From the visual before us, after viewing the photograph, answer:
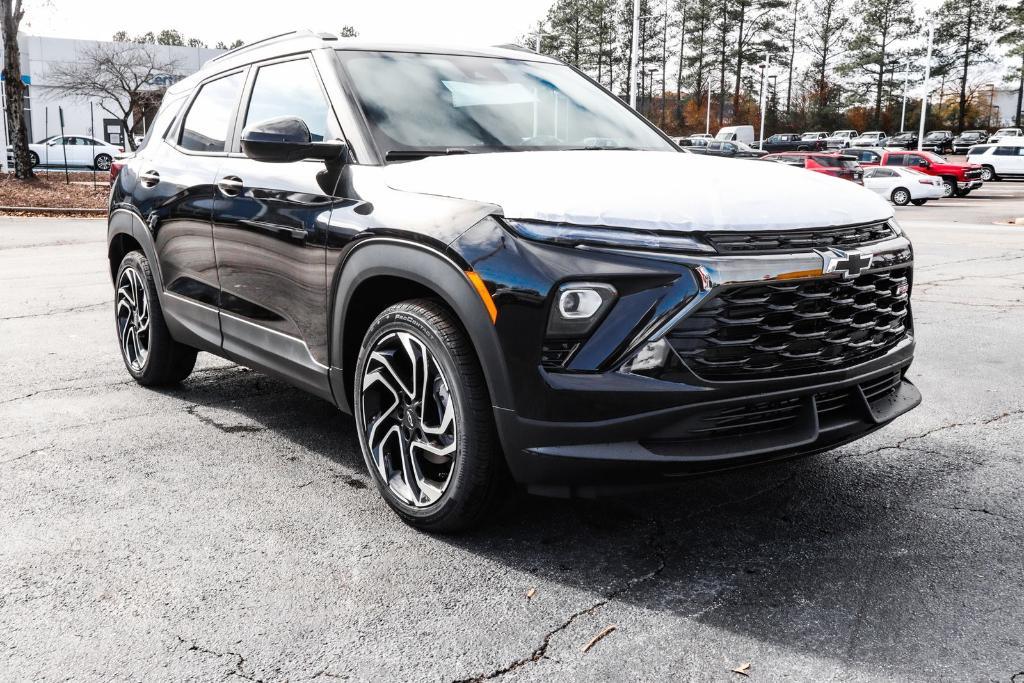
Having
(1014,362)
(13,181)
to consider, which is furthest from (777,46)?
(1014,362)

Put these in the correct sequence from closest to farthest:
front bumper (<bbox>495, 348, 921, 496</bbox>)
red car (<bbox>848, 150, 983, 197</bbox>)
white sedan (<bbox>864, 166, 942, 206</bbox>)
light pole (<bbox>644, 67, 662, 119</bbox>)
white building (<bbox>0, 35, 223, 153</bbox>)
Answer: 1. front bumper (<bbox>495, 348, 921, 496</bbox>)
2. white sedan (<bbox>864, 166, 942, 206</bbox>)
3. red car (<bbox>848, 150, 983, 197</bbox>)
4. white building (<bbox>0, 35, 223, 153</bbox>)
5. light pole (<bbox>644, 67, 662, 119</bbox>)

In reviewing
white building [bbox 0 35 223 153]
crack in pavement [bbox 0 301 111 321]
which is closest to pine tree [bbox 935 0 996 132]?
white building [bbox 0 35 223 153]

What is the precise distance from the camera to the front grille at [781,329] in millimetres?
2754

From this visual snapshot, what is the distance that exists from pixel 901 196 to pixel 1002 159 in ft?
52.7

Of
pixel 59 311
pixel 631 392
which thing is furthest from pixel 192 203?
Result: pixel 59 311

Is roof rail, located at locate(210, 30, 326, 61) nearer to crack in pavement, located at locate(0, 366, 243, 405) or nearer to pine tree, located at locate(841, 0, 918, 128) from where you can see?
crack in pavement, located at locate(0, 366, 243, 405)

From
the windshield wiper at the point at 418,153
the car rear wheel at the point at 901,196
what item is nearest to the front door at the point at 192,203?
the windshield wiper at the point at 418,153

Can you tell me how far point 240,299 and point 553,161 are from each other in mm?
1704

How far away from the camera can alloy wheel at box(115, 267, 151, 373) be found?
533 centimetres

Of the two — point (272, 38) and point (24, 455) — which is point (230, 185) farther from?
point (24, 455)

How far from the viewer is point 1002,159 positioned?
4231 centimetres

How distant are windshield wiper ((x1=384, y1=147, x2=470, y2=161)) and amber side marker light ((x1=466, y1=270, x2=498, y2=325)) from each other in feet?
2.64

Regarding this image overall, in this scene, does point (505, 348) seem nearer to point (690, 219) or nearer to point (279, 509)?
point (690, 219)

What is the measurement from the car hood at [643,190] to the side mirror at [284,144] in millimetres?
291
